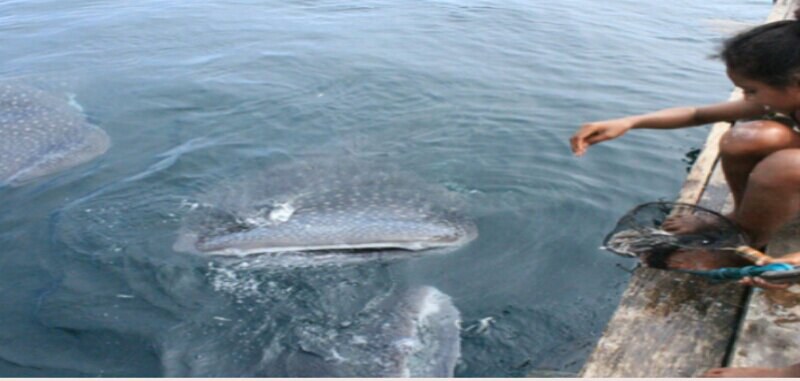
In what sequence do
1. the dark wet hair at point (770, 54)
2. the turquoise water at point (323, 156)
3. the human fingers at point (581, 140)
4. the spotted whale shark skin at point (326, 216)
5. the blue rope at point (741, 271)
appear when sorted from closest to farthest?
the blue rope at point (741, 271) < the dark wet hair at point (770, 54) < the human fingers at point (581, 140) < the turquoise water at point (323, 156) < the spotted whale shark skin at point (326, 216)

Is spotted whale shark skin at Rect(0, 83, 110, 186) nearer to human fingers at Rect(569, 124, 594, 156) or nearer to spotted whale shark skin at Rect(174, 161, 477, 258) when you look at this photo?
spotted whale shark skin at Rect(174, 161, 477, 258)

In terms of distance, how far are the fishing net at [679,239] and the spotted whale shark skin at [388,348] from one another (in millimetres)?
947

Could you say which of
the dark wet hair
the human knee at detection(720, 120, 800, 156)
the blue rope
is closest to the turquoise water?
the blue rope

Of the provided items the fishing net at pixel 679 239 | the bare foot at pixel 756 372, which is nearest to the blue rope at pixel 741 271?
the fishing net at pixel 679 239

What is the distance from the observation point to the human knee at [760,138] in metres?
3.11

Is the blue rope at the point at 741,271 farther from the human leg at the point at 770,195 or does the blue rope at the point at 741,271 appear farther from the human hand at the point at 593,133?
the human hand at the point at 593,133

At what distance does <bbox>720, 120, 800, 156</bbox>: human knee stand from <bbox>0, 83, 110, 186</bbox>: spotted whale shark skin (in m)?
4.71

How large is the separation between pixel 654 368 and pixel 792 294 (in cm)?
74

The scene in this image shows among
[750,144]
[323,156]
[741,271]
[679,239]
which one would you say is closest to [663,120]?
[750,144]

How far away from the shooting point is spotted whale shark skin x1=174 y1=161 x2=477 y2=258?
405cm

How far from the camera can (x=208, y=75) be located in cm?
816

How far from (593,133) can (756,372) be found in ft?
4.52

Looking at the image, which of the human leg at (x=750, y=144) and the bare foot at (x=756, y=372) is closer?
the bare foot at (x=756, y=372)

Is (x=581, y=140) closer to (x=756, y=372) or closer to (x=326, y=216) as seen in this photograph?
(x=756, y=372)
